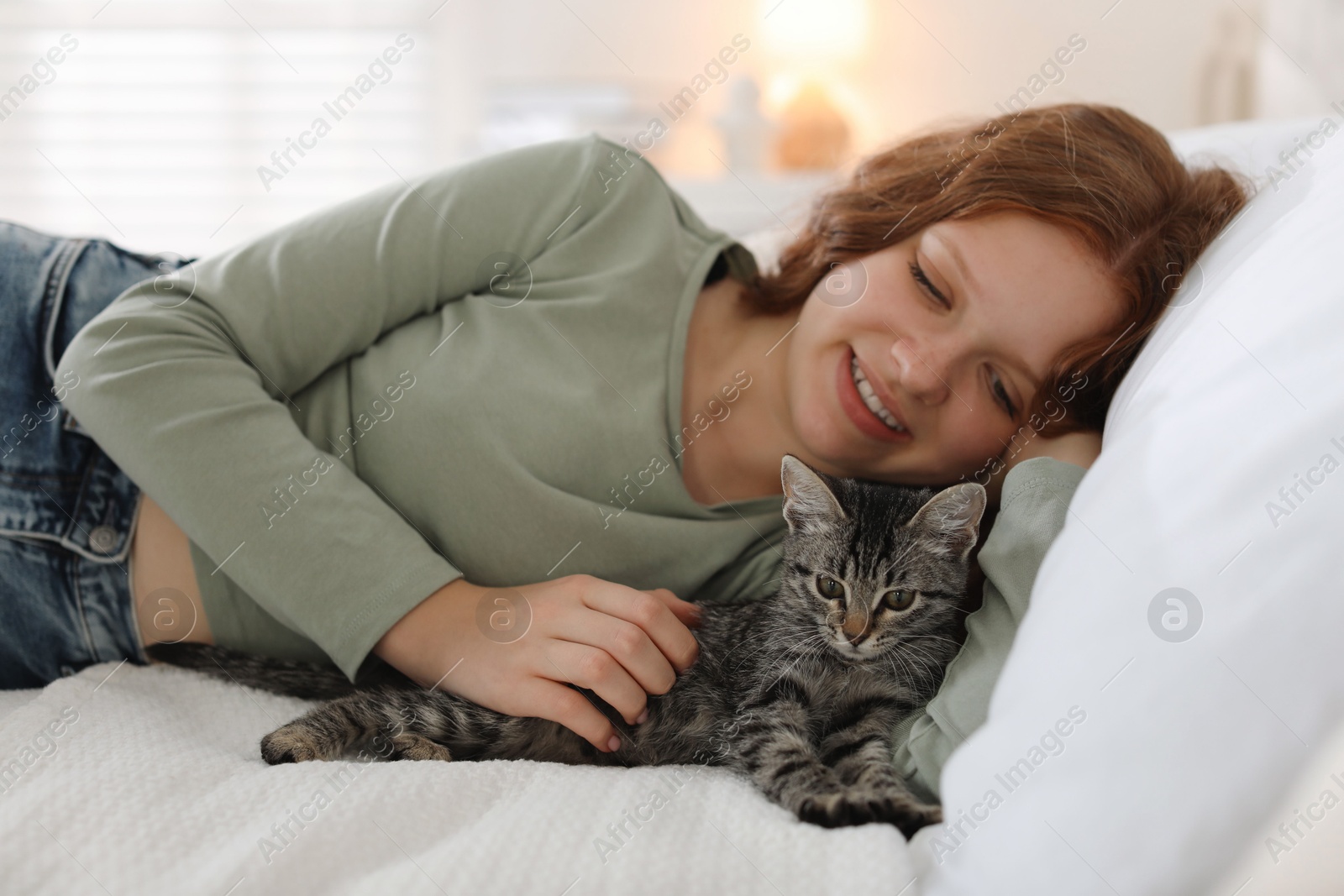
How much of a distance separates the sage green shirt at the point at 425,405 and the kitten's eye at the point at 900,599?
0.58ft

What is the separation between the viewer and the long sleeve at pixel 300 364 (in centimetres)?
112

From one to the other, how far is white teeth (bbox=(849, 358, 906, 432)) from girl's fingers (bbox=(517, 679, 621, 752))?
0.59 meters

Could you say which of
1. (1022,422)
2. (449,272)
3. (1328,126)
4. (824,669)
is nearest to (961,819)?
(824,669)

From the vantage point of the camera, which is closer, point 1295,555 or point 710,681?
point 1295,555

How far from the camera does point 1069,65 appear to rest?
11.2ft

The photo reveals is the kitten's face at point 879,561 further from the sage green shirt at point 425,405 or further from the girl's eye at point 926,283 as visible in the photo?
the girl's eye at point 926,283

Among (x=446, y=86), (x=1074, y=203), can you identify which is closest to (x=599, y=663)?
(x=1074, y=203)

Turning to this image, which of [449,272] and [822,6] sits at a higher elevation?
[822,6]

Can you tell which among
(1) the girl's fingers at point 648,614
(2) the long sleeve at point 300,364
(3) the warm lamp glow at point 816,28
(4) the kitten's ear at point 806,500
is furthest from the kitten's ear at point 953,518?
(3) the warm lamp glow at point 816,28

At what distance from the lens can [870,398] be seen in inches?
50.3

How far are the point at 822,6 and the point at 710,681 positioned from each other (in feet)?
10.8

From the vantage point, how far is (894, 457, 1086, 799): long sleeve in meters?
0.93

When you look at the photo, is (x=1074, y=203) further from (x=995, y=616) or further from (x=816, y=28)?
(x=816, y=28)

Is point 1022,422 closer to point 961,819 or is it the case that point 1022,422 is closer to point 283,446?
point 961,819
